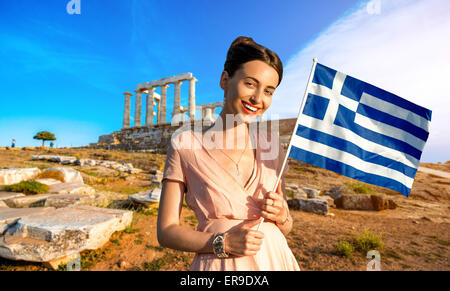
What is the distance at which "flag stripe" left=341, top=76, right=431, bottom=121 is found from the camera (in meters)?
1.82

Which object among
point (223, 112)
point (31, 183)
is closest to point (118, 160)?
point (31, 183)

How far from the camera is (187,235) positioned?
3.74 feet

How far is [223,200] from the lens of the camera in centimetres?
121

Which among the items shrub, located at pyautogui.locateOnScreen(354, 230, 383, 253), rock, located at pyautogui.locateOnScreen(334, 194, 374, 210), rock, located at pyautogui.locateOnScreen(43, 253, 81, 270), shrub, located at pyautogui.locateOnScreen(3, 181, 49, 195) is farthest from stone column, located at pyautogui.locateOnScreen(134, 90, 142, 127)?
shrub, located at pyautogui.locateOnScreen(354, 230, 383, 253)

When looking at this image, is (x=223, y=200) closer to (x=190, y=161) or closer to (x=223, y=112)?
(x=190, y=161)

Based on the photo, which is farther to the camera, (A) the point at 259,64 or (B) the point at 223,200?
(A) the point at 259,64

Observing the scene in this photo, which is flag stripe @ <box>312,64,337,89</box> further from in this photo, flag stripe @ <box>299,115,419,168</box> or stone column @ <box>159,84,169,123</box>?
stone column @ <box>159,84,169,123</box>

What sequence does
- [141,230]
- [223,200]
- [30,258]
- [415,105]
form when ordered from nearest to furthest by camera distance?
[223,200] → [415,105] → [30,258] → [141,230]

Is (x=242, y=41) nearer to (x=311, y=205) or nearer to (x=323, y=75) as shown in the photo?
(x=323, y=75)

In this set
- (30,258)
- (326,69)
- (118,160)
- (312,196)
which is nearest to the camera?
(326,69)

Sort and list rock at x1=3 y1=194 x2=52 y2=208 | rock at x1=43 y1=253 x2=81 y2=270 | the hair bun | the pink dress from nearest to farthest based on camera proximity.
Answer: the pink dress, the hair bun, rock at x1=43 y1=253 x2=81 y2=270, rock at x1=3 y1=194 x2=52 y2=208

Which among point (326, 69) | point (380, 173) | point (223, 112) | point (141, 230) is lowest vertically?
point (141, 230)

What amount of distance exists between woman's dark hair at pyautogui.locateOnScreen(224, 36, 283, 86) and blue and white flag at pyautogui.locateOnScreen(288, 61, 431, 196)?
55 centimetres

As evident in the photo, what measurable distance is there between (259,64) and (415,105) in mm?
1587
